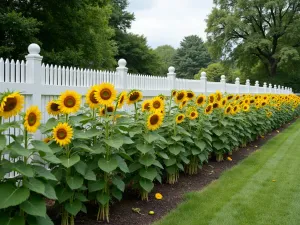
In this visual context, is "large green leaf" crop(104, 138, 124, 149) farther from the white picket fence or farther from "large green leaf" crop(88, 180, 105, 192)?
the white picket fence

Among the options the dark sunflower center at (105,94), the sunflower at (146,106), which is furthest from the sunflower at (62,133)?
the sunflower at (146,106)

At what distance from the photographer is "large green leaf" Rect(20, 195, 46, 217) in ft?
7.81

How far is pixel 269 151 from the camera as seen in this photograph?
833 centimetres

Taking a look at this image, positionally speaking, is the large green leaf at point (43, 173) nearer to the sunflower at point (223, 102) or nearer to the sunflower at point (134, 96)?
the sunflower at point (134, 96)

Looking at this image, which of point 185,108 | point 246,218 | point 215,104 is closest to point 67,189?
point 246,218

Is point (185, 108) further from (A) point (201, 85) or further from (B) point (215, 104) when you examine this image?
(A) point (201, 85)

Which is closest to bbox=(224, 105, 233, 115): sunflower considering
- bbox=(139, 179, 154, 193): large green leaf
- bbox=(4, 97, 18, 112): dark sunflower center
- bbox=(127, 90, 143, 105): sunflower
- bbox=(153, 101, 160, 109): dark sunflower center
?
bbox=(153, 101, 160, 109): dark sunflower center

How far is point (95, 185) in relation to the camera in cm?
329

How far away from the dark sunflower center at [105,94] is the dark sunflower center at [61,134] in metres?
0.57

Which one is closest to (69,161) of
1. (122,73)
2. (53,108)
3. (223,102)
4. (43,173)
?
(43,173)

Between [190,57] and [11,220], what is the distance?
66411 millimetres

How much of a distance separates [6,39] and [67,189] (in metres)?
15.4

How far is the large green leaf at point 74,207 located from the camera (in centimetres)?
302

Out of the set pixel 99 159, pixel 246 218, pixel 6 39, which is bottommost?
pixel 246 218
